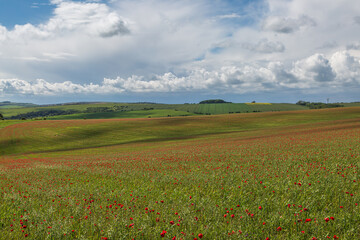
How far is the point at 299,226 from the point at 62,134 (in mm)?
77008

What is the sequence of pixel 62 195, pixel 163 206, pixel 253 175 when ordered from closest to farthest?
pixel 163 206 → pixel 62 195 → pixel 253 175

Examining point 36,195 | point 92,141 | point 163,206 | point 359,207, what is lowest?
point 92,141

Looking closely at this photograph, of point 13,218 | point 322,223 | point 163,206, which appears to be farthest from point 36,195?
point 322,223

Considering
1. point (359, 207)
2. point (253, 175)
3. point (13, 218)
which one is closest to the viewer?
point (359, 207)

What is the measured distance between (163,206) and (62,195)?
5667mm

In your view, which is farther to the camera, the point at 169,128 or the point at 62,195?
the point at 169,128

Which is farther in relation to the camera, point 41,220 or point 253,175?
point 253,175

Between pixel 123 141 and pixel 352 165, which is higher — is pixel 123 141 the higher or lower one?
the lower one

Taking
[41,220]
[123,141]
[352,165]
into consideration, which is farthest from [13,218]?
[123,141]

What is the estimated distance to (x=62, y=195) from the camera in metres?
10.8

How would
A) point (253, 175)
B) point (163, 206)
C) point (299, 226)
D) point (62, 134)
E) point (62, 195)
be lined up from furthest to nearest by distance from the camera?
point (62, 134) → point (253, 175) → point (62, 195) → point (163, 206) → point (299, 226)

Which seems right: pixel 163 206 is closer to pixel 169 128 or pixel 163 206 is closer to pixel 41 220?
pixel 41 220

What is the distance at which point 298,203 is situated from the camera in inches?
305

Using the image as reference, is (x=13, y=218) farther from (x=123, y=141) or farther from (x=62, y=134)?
(x=62, y=134)
